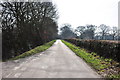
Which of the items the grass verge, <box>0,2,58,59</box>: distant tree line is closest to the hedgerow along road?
the grass verge

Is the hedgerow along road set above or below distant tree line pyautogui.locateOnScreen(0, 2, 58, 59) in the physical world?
below

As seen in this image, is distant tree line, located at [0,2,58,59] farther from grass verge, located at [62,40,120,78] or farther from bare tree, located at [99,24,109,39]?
bare tree, located at [99,24,109,39]

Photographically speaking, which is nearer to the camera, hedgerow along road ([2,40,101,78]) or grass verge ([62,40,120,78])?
hedgerow along road ([2,40,101,78])

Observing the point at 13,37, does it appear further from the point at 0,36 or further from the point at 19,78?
the point at 19,78

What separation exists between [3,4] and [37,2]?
865 centimetres

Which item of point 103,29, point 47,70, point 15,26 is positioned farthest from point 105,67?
point 103,29

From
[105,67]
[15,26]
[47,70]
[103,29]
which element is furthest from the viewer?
[103,29]

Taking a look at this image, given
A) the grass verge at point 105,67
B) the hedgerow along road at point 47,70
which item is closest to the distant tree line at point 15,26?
the hedgerow along road at point 47,70

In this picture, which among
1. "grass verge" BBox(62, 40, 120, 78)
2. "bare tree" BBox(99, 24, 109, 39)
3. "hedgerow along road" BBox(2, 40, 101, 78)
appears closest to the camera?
"hedgerow along road" BBox(2, 40, 101, 78)

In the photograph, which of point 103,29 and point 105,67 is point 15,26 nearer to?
point 105,67

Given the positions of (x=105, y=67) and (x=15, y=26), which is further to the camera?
(x=15, y=26)

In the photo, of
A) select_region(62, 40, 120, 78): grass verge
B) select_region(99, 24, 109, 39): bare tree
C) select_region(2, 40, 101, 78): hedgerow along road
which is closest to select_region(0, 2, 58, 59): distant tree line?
select_region(2, 40, 101, 78): hedgerow along road

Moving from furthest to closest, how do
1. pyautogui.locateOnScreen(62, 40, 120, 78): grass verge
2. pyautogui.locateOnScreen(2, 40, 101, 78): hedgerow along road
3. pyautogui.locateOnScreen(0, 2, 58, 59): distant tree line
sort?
pyautogui.locateOnScreen(0, 2, 58, 59): distant tree line < pyautogui.locateOnScreen(62, 40, 120, 78): grass verge < pyautogui.locateOnScreen(2, 40, 101, 78): hedgerow along road

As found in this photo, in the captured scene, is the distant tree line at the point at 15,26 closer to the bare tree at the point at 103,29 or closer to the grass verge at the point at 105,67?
the grass verge at the point at 105,67
